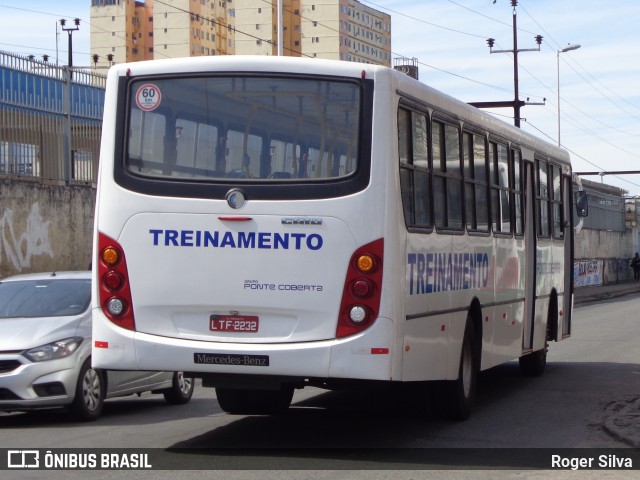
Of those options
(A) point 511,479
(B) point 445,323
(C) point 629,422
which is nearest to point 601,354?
(C) point 629,422

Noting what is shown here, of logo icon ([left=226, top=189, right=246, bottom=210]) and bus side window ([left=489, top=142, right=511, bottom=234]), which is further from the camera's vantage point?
bus side window ([left=489, top=142, right=511, bottom=234])

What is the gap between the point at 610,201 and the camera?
73188 millimetres

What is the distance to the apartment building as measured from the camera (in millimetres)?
161125

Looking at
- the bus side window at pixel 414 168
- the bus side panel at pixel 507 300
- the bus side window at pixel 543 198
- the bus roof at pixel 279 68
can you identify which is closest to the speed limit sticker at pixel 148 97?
the bus roof at pixel 279 68

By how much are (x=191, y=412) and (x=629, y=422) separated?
443 centimetres

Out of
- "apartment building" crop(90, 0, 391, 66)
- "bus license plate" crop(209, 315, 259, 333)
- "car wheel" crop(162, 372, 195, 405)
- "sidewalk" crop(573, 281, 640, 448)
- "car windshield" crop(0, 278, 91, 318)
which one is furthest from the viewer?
"apartment building" crop(90, 0, 391, 66)

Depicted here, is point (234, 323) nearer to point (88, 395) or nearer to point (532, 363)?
point (88, 395)

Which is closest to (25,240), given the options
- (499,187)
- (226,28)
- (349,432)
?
(499,187)

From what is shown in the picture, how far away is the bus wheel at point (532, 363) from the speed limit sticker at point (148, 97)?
8.13 m

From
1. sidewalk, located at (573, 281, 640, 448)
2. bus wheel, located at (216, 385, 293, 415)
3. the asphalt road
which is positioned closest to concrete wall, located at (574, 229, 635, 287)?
the asphalt road

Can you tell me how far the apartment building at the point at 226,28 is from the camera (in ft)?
529

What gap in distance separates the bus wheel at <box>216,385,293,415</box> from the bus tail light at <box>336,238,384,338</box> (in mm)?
2468

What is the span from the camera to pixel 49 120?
2544 cm

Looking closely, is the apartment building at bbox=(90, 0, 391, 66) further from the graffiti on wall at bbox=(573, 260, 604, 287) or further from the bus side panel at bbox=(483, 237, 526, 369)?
the bus side panel at bbox=(483, 237, 526, 369)
